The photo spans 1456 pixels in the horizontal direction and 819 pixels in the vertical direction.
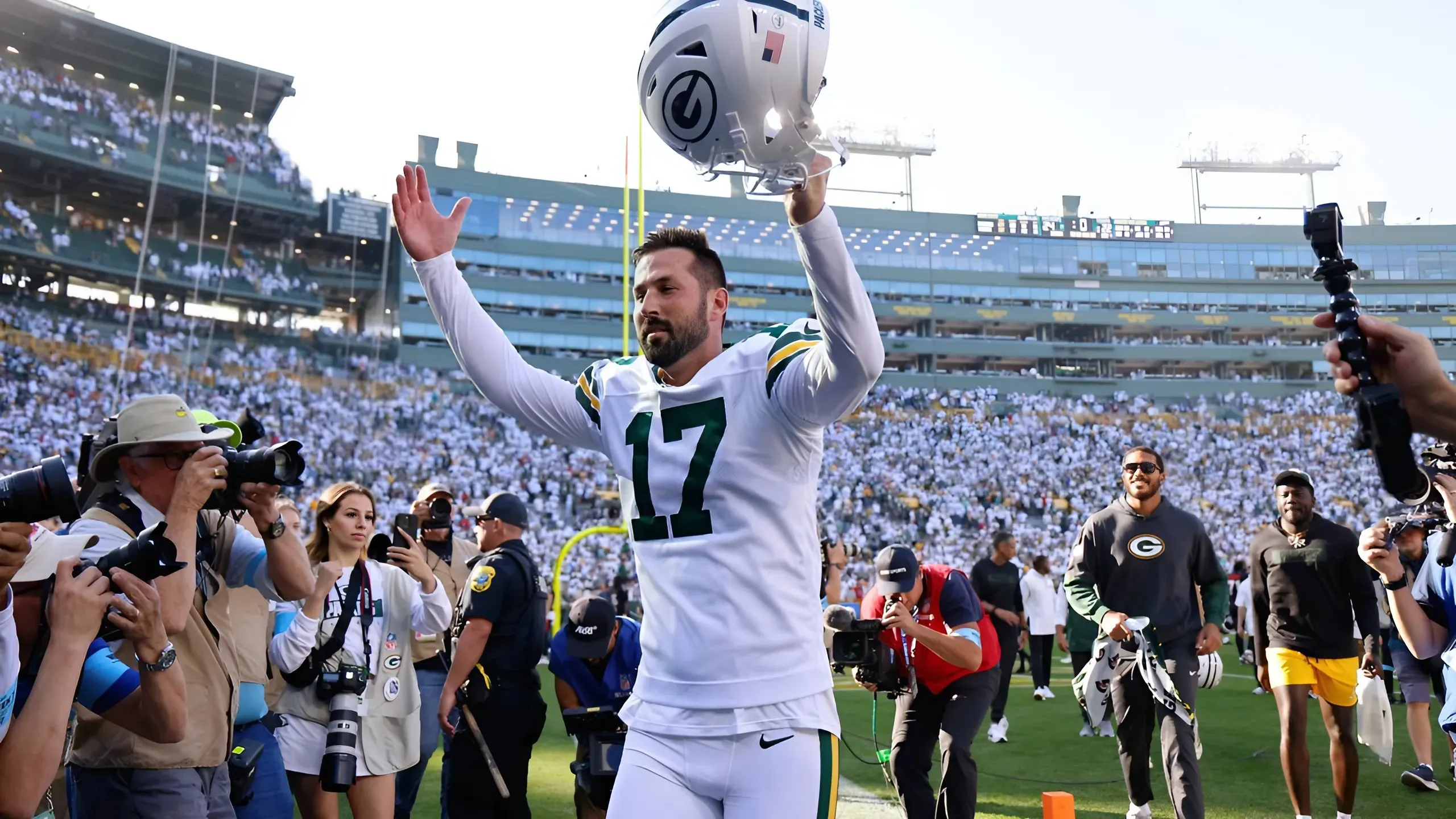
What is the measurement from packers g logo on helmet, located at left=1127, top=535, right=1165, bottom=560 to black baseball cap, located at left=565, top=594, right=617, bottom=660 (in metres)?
2.99

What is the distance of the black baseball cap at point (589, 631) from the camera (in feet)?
17.2

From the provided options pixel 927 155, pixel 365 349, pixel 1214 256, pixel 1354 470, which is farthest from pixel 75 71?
pixel 1214 256

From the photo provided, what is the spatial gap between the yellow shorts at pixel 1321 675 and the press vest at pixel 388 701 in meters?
5.08

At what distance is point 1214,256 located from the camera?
200 feet

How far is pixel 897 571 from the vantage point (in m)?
5.43

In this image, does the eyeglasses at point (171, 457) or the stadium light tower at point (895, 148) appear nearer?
the eyeglasses at point (171, 457)

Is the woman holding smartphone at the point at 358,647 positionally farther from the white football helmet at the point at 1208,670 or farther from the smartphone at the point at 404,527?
the white football helmet at the point at 1208,670

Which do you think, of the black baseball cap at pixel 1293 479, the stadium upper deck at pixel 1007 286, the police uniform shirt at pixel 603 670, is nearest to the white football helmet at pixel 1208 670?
the black baseball cap at pixel 1293 479

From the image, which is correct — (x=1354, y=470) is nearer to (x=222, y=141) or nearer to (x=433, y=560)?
(x=433, y=560)

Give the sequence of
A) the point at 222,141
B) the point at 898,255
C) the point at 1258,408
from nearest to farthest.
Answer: the point at 222,141 < the point at 1258,408 < the point at 898,255

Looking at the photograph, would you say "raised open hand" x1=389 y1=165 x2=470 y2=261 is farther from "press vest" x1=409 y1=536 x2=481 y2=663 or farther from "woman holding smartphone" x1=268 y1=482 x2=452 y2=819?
"press vest" x1=409 y1=536 x2=481 y2=663

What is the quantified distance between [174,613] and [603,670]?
2.60 metres

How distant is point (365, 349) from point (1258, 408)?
134 ft

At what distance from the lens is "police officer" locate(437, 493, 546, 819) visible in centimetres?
559
